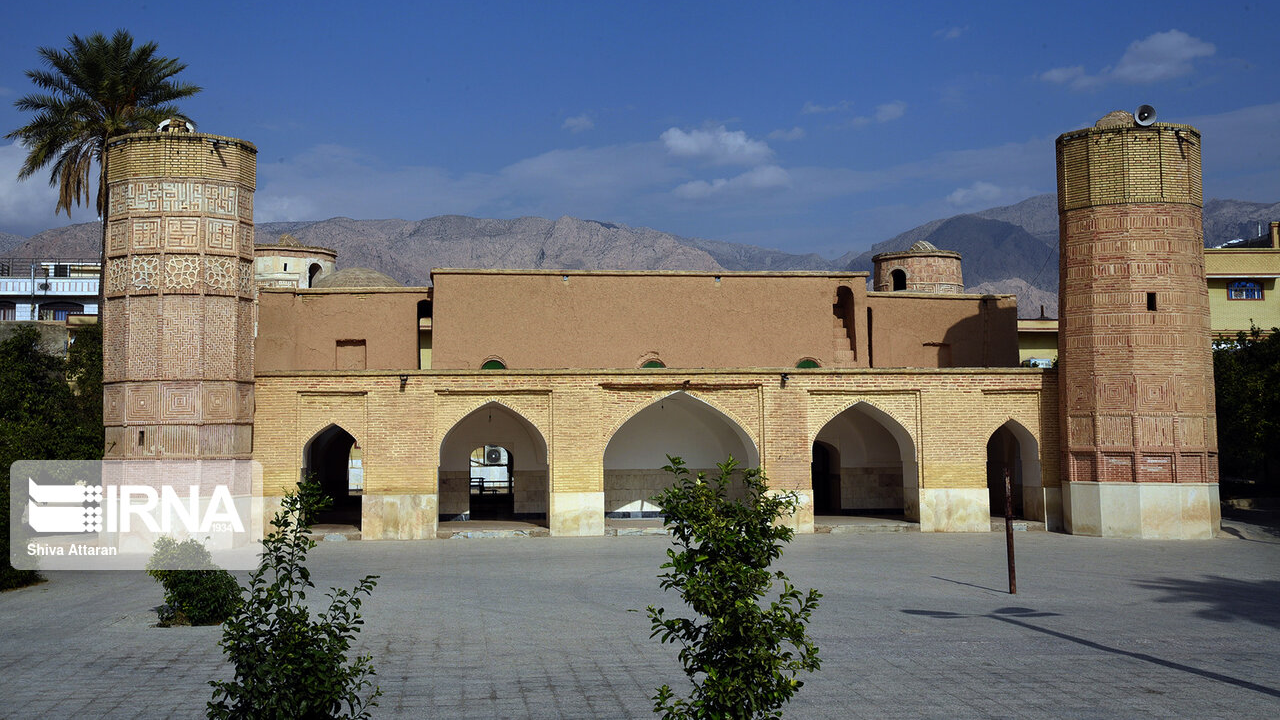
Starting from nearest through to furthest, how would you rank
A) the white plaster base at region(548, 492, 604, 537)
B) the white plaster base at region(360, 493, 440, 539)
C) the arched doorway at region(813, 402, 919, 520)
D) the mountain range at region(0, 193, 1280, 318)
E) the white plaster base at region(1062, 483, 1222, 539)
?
1. the white plaster base at region(1062, 483, 1222, 539)
2. the white plaster base at region(360, 493, 440, 539)
3. the white plaster base at region(548, 492, 604, 537)
4. the arched doorway at region(813, 402, 919, 520)
5. the mountain range at region(0, 193, 1280, 318)

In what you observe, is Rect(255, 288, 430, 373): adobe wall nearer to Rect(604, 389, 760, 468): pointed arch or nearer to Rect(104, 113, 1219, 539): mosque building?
Rect(104, 113, 1219, 539): mosque building

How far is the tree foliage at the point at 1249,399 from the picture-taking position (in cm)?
2361

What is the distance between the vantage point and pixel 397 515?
22.7 metres

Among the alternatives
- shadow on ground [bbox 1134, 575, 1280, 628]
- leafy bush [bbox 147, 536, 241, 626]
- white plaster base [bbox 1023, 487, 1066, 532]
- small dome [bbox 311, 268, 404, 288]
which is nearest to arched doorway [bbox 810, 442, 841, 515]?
white plaster base [bbox 1023, 487, 1066, 532]

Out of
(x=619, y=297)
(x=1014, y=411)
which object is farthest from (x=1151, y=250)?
(x=619, y=297)

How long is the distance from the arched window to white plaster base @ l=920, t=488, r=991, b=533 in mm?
20943

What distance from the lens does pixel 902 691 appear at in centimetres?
939

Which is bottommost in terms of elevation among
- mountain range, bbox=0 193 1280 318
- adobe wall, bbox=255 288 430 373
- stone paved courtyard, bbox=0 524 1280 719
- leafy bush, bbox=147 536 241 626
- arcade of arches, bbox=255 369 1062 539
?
stone paved courtyard, bbox=0 524 1280 719

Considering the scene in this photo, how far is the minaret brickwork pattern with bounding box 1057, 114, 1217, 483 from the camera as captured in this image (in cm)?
2239

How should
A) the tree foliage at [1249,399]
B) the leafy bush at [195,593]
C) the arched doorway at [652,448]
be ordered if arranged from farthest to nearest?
the arched doorway at [652,448]
the tree foliage at [1249,399]
the leafy bush at [195,593]

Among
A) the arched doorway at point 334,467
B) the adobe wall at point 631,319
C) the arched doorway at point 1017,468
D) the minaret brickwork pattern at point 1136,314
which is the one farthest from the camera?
the arched doorway at point 334,467

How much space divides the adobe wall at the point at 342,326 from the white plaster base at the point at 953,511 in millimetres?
12788

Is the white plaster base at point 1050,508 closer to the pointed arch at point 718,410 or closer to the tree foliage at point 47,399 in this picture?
the pointed arch at point 718,410

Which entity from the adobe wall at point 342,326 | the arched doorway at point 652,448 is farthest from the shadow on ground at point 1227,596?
the adobe wall at point 342,326
